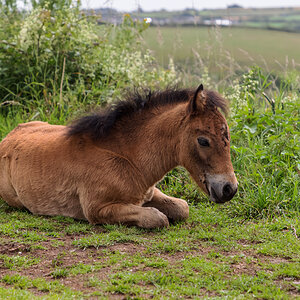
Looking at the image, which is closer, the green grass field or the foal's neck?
the green grass field

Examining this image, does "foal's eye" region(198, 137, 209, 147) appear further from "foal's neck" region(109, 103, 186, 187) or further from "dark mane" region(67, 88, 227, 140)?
"dark mane" region(67, 88, 227, 140)

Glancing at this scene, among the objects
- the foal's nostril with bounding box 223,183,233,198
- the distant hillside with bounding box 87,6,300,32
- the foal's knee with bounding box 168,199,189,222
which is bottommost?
the foal's knee with bounding box 168,199,189,222

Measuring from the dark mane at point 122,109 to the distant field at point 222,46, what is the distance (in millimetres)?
3725

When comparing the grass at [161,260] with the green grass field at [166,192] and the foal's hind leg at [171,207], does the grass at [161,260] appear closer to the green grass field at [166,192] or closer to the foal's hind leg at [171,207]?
the green grass field at [166,192]

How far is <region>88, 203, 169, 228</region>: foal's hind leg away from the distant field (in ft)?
15.2

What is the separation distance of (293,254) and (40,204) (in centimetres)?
306

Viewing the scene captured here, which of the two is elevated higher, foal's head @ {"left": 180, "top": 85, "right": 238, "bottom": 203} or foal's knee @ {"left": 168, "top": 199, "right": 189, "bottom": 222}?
foal's head @ {"left": 180, "top": 85, "right": 238, "bottom": 203}

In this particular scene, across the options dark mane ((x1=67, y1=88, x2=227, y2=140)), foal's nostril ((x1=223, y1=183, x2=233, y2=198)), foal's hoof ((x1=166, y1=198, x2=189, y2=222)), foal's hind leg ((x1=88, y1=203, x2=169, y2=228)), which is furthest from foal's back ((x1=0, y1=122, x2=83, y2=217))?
foal's nostril ((x1=223, y1=183, x2=233, y2=198))

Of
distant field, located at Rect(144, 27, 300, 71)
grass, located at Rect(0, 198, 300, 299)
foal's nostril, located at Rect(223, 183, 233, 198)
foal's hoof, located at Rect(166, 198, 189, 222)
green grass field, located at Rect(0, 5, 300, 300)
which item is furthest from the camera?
distant field, located at Rect(144, 27, 300, 71)

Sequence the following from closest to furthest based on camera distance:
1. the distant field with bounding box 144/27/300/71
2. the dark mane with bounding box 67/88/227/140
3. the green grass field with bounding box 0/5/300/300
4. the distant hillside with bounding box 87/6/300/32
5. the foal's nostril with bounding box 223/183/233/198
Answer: the green grass field with bounding box 0/5/300/300, the foal's nostril with bounding box 223/183/233/198, the dark mane with bounding box 67/88/227/140, the distant field with bounding box 144/27/300/71, the distant hillside with bounding box 87/6/300/32

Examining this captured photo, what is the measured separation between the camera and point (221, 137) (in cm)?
500

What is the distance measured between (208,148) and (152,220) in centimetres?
101

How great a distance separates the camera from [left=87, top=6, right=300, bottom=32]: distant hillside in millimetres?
10578

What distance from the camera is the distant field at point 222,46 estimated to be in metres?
9.48
